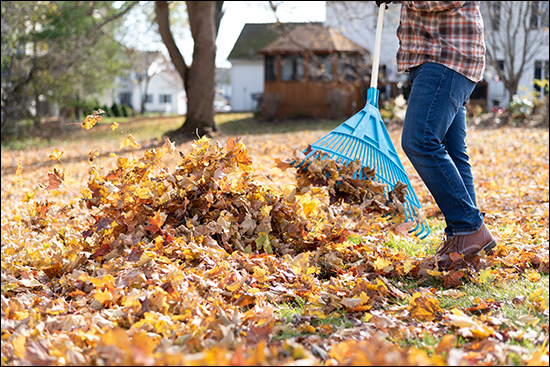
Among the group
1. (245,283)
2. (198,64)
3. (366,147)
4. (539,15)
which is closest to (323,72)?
(539,15)

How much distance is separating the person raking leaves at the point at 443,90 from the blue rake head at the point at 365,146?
438mm

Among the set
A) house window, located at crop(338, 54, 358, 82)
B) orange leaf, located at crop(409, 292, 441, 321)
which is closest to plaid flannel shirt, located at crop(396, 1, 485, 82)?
orange leaf, located at crop(409, 292, 441, 321)

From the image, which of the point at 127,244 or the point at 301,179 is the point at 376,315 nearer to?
the point at 301,179

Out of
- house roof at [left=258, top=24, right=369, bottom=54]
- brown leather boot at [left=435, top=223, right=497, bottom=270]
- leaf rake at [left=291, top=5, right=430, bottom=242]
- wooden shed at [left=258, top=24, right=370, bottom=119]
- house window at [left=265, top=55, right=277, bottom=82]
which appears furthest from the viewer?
house window at [left=265, top=55, right=277, bottom=82]

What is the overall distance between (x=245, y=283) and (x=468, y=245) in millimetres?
1184

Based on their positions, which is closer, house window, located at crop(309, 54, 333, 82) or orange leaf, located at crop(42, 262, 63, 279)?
orange leaf, located at crop(42, 262, 63, 279)

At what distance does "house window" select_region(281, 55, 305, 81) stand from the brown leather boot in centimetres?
2161

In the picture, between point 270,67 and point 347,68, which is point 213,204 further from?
point 270,67

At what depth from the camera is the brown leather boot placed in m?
2.74

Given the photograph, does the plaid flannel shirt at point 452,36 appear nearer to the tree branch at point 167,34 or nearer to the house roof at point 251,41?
the tree branch at point 167,34

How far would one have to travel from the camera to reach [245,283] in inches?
99.8

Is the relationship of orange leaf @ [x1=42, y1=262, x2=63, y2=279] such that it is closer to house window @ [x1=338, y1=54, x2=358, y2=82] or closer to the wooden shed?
the wooden shed

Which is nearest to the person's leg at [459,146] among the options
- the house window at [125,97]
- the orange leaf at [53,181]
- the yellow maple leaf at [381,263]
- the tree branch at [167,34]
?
the yellow maple leaf at [381,263]

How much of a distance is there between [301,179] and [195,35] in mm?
11020
